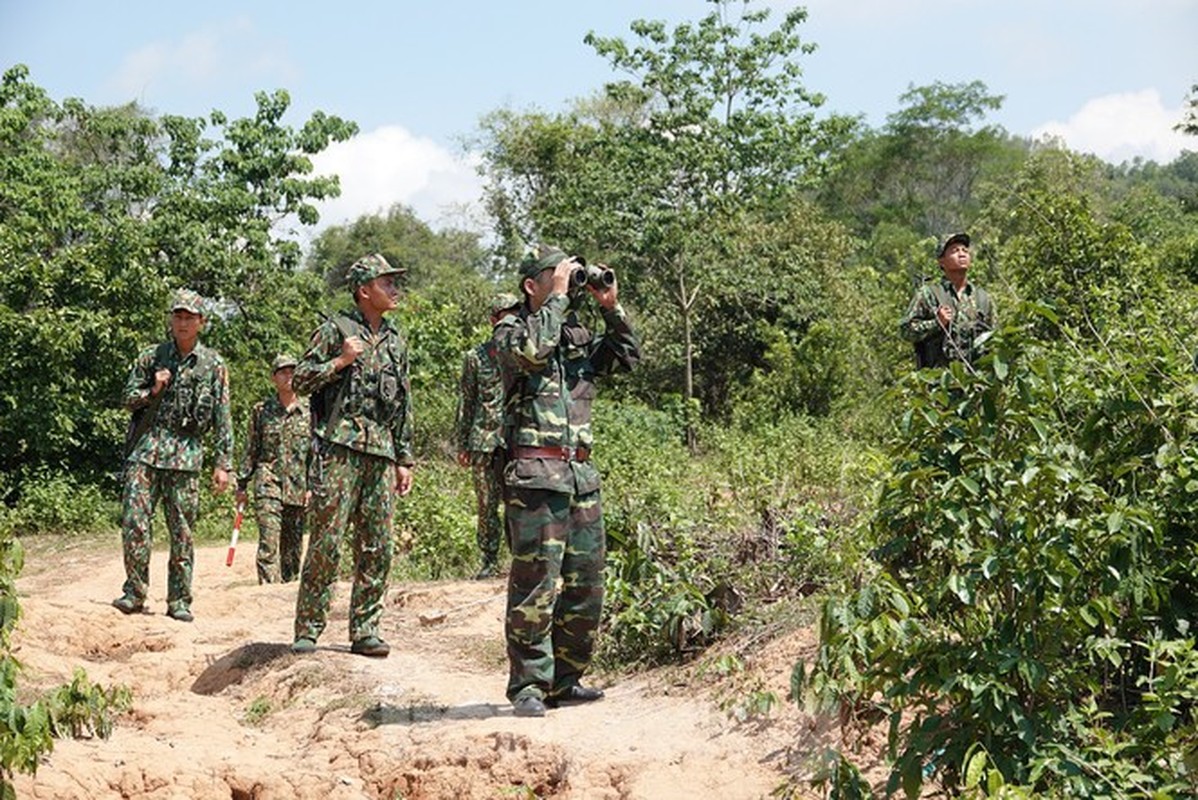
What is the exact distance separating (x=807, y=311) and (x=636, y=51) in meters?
5.39

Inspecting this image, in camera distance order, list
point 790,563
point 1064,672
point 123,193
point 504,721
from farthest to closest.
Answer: point 123,193 < point 790,563 < point 504,721 < point 1064,672

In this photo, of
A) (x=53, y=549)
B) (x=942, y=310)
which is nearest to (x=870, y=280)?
(x=53, y=549)

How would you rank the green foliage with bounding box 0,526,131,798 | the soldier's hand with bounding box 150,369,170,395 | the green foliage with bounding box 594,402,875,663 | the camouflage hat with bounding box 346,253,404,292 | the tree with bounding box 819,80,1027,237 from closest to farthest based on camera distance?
the green foliage with bounding box 0,526,131,798
the green foliage with bounding box 594,402,875,663
the camouflage hat with bounding box 346,253,404,292
the soldier's hand with bounding box 150,369,170,395
the tree with bounding box 819,80,1027,237

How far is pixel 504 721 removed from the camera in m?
6.32

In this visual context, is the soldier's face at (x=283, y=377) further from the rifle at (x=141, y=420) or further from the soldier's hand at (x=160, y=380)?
the soldier's hand at (x=160, y=380)

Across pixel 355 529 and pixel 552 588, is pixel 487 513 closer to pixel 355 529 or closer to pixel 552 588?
pixel 355 529

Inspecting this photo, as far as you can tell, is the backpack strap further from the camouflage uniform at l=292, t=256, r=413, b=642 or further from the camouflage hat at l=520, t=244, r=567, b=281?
the camouflage hat at l=520, t=244, r=567, b=281

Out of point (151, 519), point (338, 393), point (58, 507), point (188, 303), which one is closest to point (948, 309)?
point (338, 393)

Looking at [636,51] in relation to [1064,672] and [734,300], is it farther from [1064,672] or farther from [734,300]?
[1064,672]

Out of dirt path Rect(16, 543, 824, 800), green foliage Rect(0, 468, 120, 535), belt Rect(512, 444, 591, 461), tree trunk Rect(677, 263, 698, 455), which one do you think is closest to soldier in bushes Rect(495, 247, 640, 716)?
belt Rect(512, 444, 591, 461)

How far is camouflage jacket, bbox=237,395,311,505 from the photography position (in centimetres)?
1142

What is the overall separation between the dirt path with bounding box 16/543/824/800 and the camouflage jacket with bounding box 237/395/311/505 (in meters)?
2.04

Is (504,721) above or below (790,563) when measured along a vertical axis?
below

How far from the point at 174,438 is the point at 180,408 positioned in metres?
0.19
